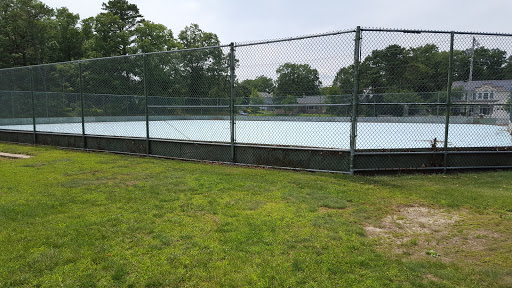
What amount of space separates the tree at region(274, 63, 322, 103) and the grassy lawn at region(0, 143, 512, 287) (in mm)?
1825

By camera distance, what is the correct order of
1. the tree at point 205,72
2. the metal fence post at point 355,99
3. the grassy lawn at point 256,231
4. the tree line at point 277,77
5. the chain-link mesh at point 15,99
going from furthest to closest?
the chain-link mesh at point 15,99 → the tree at point 205,72 → the tree line at point 277,77 → the metal fence post at point 355,99 → the grassy lawn at point 256,231

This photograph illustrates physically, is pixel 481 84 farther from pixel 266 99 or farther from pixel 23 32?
pixel 23 32

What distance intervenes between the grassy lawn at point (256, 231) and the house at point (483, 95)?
171cm

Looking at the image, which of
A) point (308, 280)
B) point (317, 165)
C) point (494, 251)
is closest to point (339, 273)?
point (308, 280)

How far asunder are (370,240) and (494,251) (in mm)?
1093

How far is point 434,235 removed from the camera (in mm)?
3260

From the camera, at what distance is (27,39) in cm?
3362

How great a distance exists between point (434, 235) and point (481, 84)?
511cm

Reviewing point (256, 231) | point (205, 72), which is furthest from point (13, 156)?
point (256, 231)

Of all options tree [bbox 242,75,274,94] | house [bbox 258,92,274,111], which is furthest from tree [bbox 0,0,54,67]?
house [bbox 258,92,274,111]

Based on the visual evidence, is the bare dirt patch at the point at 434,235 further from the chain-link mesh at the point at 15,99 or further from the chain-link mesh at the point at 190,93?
the chain-link mesh at the point at 15,99

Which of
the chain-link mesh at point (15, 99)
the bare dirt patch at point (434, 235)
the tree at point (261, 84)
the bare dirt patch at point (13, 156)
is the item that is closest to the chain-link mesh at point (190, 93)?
the tree at point (261, 84)

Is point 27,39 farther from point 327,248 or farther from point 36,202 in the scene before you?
point 327,248

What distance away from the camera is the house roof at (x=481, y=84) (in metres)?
6.41
